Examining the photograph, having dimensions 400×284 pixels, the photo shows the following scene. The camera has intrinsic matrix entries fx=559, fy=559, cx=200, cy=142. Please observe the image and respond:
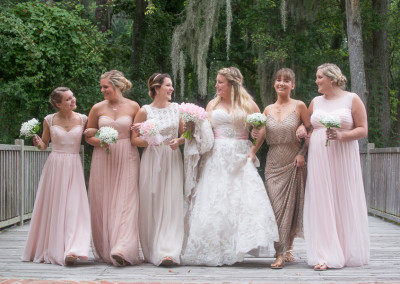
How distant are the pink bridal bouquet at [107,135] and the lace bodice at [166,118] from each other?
461 mm

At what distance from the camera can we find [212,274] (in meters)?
5.22

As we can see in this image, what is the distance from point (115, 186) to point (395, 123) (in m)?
19.1

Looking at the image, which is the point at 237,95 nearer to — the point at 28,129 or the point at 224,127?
the point at 224,127

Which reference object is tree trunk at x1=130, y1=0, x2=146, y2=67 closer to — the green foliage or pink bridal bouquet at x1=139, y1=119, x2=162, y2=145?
the green foliage

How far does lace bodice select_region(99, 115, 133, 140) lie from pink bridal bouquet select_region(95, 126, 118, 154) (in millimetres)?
206

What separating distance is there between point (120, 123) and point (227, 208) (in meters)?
1.44

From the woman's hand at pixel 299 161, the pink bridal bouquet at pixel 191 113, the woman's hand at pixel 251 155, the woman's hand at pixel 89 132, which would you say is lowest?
the woman's hand at pixel 299 161

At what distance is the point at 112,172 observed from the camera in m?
5.99

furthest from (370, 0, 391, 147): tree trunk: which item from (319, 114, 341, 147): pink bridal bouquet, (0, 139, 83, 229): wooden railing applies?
(319, 114, 341, 147): pink bridal bouquet

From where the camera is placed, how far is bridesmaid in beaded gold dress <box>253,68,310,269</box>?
5.78 meters

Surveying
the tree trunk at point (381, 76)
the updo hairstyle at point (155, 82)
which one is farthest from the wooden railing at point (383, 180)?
the tree trunk at point (381, 76)

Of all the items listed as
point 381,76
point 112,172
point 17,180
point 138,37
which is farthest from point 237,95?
point 381,76

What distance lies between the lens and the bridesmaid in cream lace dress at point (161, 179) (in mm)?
5871

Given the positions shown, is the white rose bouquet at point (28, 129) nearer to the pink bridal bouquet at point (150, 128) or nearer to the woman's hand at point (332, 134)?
the pink bridal bouquet at point (150, 128)
